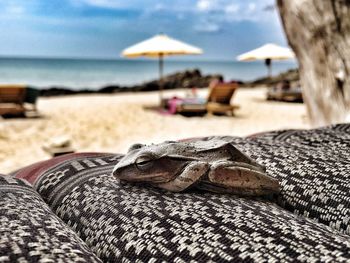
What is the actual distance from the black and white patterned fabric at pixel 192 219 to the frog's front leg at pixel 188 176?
0.02 meters

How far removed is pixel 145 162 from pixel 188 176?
0.12 metres

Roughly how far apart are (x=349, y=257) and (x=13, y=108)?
8.93 m

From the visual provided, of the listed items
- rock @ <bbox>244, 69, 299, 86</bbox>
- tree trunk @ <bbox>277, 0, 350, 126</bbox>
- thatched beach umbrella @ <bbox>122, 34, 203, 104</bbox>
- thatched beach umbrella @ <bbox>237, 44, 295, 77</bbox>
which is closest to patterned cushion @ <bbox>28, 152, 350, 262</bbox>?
tree trunk @ <bbox>277, 0, 350, 126</bbox>

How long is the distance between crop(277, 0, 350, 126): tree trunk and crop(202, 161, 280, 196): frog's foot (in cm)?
228

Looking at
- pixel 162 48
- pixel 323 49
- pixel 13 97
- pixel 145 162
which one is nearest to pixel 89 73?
pixel 162 48

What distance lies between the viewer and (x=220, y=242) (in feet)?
3.22

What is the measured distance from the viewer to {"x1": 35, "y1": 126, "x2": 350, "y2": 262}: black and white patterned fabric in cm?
96

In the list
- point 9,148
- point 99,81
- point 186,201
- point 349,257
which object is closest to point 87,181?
point 186,201

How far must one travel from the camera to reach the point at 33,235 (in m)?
0.99

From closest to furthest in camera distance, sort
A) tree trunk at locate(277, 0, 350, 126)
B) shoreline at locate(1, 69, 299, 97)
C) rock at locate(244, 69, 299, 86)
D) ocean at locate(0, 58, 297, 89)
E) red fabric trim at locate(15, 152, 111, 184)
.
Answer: red fabric trim at locate(15, 152, 111, 184)
tree trunk at locate(277, 0, 350, 126)
shoreline at locate(1, 69, 299, 97)
rock at locate(244, 69, 299, 86)
ocean at locate(0, 58, 297, 89)

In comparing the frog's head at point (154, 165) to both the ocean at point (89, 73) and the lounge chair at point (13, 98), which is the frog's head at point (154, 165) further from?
the ocean at point (89, 73)

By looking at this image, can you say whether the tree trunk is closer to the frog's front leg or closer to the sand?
the frog's front leg

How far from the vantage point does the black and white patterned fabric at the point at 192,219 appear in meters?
0.96

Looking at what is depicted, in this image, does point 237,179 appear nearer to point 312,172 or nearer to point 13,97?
point 312,172
